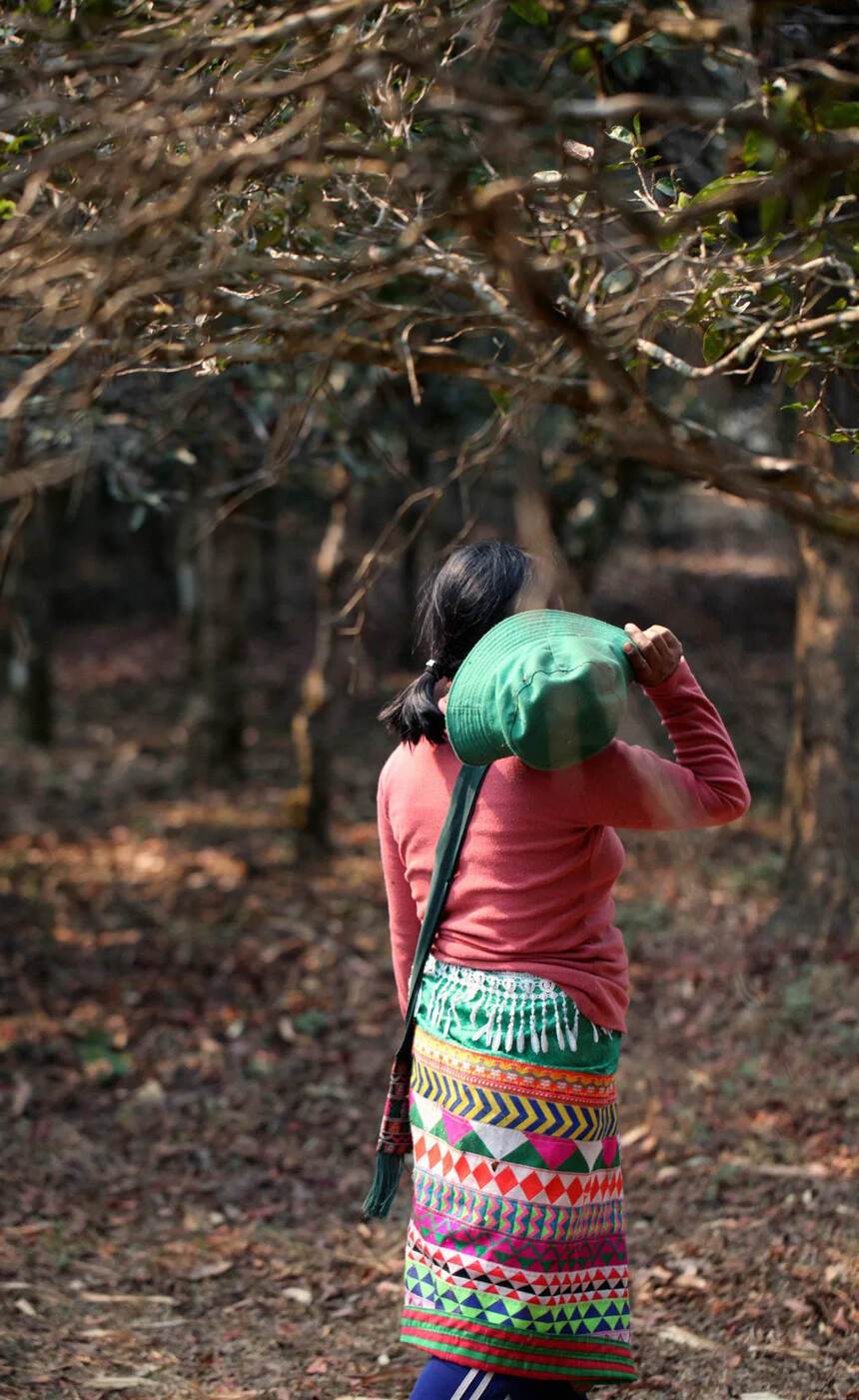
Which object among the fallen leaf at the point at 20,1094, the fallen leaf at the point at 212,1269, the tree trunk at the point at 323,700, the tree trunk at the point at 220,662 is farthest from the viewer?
the tree trunk at the point at 220,662

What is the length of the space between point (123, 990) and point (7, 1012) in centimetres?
65

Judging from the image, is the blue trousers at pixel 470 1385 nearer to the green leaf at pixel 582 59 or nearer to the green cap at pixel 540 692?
the green cap at pixel 540 692

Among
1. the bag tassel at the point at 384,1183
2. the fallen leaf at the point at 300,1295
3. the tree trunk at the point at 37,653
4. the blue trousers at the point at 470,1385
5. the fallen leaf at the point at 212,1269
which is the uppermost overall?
the bag tassel at the point at 384,1183

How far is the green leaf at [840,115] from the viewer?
7.41 ft

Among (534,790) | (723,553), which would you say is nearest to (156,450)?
(534,790)

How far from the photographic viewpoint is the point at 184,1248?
4520 mm

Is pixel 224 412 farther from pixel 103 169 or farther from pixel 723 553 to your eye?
pixel 723 553

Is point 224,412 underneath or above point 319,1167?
above

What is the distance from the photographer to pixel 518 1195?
2.40 m

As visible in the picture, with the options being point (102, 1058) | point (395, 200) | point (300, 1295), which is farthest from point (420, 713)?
point (102, 1058)

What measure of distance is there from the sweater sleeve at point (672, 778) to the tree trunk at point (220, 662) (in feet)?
24.5

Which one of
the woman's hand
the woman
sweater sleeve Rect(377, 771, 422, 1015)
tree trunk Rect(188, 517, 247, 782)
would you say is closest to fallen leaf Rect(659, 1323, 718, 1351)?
the woman

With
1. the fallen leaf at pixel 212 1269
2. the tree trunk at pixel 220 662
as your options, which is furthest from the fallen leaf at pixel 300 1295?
the tree trunk at pixel 220 662

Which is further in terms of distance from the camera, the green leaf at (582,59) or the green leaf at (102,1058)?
the green leaf at (102,1058)
